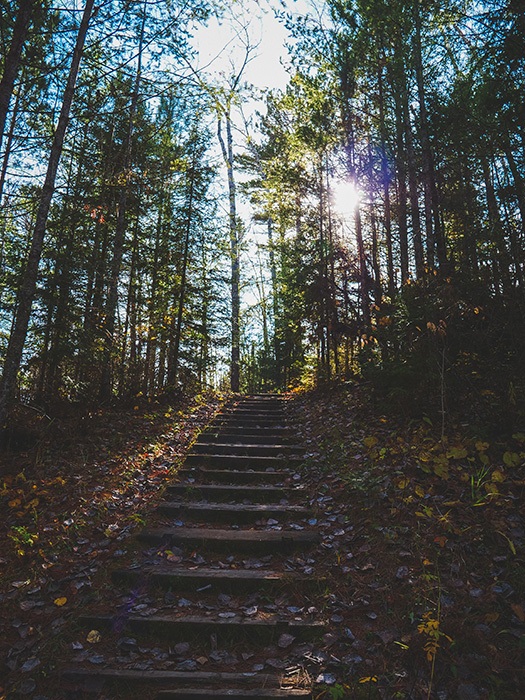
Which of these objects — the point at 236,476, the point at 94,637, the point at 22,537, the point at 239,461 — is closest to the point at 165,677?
the point at 94,637

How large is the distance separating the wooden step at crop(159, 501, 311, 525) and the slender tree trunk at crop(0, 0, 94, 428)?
299 cm

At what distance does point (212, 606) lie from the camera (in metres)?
3.23

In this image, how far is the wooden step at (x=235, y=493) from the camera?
16.8ft

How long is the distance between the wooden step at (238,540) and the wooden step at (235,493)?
0.98 meters

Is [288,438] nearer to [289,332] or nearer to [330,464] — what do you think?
[330,464]

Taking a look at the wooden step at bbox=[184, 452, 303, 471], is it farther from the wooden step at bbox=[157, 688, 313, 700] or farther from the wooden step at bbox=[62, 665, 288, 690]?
the wooden step at bbox=[157, 688, 313, 700]

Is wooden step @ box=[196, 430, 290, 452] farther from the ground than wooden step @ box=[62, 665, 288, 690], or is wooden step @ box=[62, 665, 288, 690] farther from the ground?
wooden step @ box=[196, 430, 290, 452]

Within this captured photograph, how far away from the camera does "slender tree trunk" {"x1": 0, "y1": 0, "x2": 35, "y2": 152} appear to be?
Result: 4922 mm

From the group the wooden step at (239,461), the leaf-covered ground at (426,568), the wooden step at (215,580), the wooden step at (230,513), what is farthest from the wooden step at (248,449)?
the wooden step at (215,580)

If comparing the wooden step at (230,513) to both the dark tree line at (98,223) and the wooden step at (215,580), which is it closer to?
the wooden step at (215,580)

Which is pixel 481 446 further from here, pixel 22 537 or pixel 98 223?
pixel 98 223

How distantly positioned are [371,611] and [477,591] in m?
0.85

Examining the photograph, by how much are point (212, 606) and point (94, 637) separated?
0.94 m

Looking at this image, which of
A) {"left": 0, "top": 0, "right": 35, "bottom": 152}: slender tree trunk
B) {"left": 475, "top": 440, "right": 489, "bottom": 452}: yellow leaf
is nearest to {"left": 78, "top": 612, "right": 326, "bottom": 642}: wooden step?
{"left": 475, "top": 440, "right": 489, "bottom": 452}: yellow leaf
